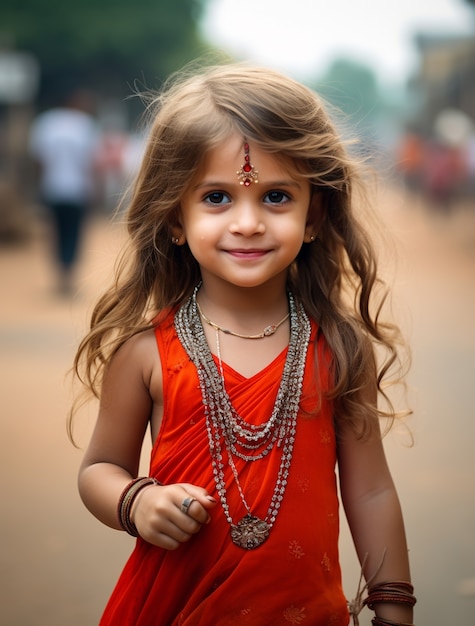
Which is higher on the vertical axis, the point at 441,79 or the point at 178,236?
the point at 441,79

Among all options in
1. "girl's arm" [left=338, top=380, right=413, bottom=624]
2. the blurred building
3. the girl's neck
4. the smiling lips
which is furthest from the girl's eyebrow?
the blurred building

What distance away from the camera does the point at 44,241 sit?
18.4 metres

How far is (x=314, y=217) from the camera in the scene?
226cm

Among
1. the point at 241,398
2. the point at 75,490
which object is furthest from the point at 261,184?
the point at 75,490

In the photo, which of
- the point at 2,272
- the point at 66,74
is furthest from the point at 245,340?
the point at 66,74

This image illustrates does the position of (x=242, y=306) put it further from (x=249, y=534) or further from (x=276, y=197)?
(x=249, y=534)

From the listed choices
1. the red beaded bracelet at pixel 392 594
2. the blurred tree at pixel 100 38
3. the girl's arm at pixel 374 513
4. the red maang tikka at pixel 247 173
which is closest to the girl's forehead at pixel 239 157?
the red maang tikka at pixel 247 173

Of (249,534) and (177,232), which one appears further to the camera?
(177,232)

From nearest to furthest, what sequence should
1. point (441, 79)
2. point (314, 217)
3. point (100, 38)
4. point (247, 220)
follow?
point (247, 220) → point (314, 217) → point (100, 38) → point (441, 79)

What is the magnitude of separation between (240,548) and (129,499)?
0.25 meters

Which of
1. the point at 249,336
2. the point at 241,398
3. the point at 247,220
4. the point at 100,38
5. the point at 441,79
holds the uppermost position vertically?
the point at 441,79

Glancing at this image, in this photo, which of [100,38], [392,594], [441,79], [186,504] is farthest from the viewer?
[441,79]

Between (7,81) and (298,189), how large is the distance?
1874 cm

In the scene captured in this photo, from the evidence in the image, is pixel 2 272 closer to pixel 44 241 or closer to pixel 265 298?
pixel 44 241
